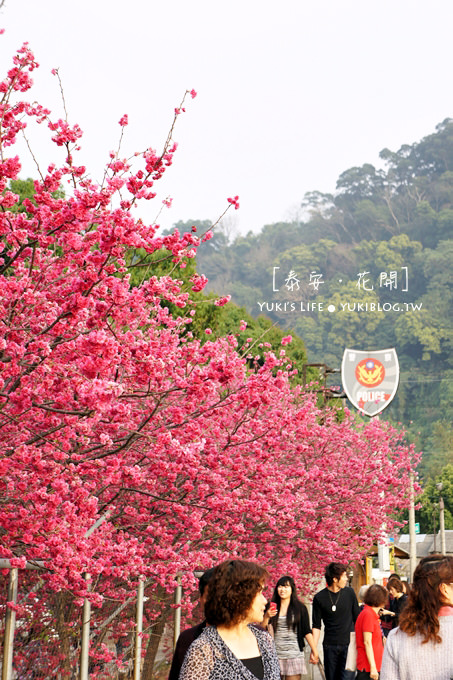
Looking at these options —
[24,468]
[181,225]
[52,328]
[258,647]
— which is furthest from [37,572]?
[181,225]

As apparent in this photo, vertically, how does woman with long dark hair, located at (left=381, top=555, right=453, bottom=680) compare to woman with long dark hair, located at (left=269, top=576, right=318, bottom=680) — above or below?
above

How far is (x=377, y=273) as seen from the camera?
16225 cm

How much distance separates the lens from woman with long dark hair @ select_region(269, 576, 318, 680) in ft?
29.6

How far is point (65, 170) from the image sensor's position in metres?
6.33

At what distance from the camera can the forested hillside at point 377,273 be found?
14075 centimetres

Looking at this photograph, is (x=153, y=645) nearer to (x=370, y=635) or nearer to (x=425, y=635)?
(x=370, y=635)

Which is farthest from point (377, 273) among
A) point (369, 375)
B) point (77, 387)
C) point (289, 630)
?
point (77, 387)

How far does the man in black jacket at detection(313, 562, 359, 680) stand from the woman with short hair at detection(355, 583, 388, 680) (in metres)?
0.68

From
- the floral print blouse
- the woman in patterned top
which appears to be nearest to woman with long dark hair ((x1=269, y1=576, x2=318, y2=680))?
the woman in patterned top

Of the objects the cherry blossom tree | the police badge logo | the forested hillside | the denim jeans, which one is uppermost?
the forested hillside

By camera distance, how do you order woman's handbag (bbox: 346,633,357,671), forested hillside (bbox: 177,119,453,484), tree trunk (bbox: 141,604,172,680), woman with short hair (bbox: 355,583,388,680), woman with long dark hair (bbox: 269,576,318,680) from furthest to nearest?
forested hillside (bbox: 177,119,453,484), woman's handbag (bbox: 346,633,357,671), woman with long dark hair (bbox: 269,576,318,680), woman with short hair (bbox: 355,583,388,680), tree trunk (bbox: 141,604,172,680)

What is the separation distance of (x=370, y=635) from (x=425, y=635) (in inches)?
180

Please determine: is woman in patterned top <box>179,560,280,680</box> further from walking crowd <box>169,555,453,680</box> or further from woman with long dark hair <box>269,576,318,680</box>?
woman with long dark hair <box>269,576,318,680</box>

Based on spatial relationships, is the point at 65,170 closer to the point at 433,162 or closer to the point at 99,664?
the point at 99,664
